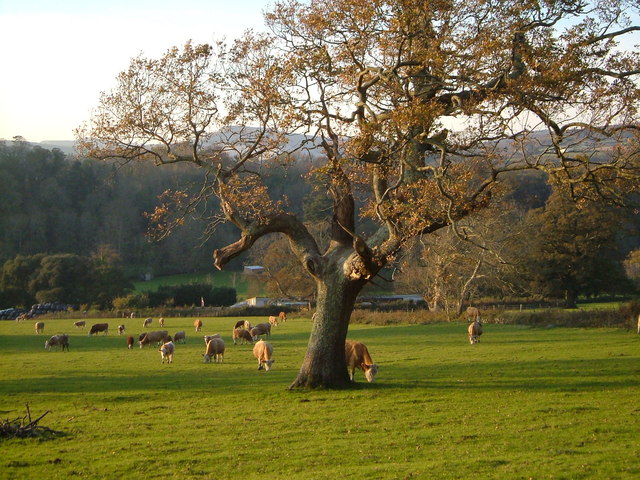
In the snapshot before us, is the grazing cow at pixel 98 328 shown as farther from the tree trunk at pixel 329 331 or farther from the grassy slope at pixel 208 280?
the grassy slope at pixel 208 280

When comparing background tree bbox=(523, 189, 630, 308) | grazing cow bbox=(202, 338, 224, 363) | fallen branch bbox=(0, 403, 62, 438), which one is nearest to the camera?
fallen branch bbox=(0, 403, 62, 438)

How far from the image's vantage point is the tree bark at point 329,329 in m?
18.0

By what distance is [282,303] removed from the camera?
7669 cm

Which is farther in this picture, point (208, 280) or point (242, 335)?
point (208, 280)

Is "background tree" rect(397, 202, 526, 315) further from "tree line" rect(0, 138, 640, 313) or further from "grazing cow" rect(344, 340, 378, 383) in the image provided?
"grazing cow" rect(344, 340, 378, 383)

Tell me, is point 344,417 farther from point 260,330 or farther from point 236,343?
point 260,330

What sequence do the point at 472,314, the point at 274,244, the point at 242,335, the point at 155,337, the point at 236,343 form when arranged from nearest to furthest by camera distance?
the point at 155,337 < the point at 236,343 < the point at 242,335 < the point at 472,314 < the point at 274,244

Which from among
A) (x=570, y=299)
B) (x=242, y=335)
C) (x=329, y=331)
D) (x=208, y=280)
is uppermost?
(x=208, y=280)

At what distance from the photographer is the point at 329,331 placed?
18000 mm

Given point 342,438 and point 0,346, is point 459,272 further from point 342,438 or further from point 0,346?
point 342,438

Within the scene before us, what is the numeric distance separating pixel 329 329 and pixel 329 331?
0.16 ft

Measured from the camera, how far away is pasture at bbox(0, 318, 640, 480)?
34.4 ft

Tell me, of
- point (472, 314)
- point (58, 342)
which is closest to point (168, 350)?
point (58, 342)

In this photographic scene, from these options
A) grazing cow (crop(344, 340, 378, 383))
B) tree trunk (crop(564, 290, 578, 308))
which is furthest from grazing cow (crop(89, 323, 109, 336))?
tree trunk (crop(564, 290, 578, 308))
